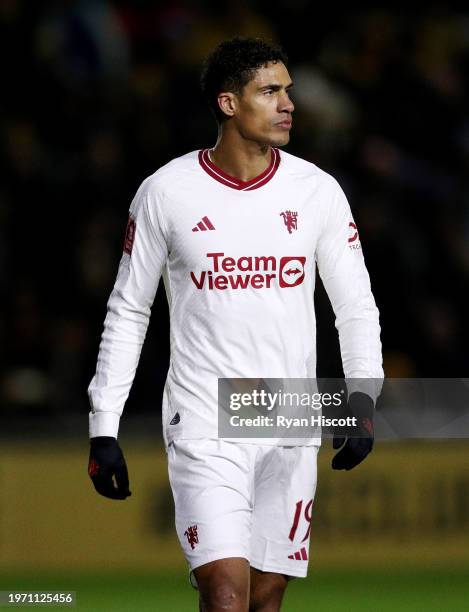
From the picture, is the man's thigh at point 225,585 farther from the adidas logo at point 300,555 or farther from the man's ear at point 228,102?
the man's ear at point 228,102

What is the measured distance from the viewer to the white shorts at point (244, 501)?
17.4 ft

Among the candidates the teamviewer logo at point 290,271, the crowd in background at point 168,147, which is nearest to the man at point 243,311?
the teamviewer logo at point 290,271

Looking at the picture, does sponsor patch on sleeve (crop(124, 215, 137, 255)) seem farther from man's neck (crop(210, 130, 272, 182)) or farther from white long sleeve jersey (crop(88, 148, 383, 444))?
man's neck (crop(210, 130, 272, 182))

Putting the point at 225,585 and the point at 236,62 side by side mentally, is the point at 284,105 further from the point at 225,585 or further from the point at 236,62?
the point at 225,585

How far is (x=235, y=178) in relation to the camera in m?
5.70

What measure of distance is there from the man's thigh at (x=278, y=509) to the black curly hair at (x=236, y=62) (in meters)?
1.30

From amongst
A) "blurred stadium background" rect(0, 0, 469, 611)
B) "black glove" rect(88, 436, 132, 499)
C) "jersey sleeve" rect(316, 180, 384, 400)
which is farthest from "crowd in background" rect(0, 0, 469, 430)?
"black glove" rect(88, 436, 132, 499)

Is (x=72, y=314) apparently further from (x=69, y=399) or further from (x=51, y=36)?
(x=51, y=36)

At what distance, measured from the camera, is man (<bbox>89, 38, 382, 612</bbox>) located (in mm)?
5480

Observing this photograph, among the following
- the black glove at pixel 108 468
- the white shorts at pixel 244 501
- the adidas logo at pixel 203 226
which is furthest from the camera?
the adidas logo at pixel 203 226

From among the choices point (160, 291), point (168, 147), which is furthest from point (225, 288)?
point (168, 147)

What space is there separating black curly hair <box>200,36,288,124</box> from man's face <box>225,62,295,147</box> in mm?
26

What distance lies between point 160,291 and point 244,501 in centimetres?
483

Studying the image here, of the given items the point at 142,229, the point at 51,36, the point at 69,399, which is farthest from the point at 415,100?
the point at 142,229
